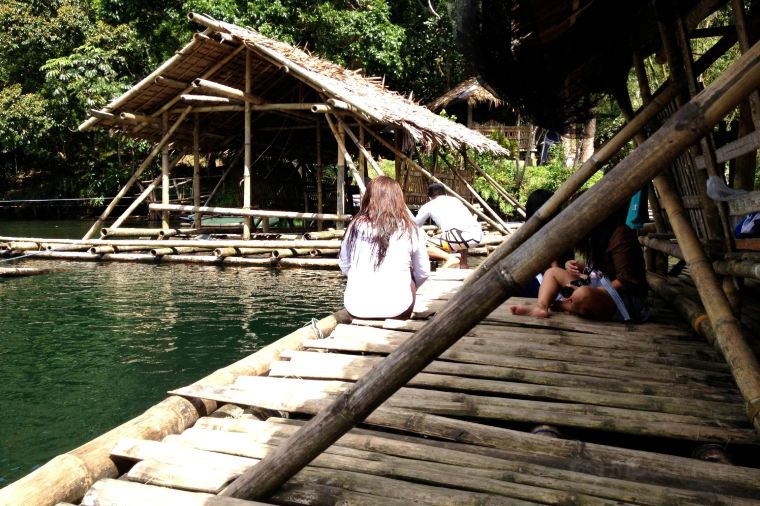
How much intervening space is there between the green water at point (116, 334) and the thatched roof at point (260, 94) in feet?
10.4

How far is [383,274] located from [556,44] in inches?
70.2

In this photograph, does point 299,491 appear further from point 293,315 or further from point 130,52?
point 130,52

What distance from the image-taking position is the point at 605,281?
13.7 ft

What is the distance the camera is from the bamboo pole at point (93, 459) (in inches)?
82.4

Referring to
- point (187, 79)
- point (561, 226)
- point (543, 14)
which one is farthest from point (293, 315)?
point (187, 79)

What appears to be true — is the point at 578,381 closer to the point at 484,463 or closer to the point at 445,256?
the point at 484,463

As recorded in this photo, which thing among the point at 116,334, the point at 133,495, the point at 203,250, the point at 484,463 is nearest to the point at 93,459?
the point at 133,495

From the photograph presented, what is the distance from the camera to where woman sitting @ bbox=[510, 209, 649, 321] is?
4.07 meters

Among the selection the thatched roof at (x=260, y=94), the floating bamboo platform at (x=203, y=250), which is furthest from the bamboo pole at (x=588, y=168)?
the floating bamboo platform at (x=203, y=250)

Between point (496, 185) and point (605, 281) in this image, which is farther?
point (496, 185)

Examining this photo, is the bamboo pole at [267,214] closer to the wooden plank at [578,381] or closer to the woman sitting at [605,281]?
the woman sitting at [605,281]

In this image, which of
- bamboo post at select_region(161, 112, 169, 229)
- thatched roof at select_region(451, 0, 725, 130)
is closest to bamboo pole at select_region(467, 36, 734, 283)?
thatched roof at select_region(451, 0, 725, 130)

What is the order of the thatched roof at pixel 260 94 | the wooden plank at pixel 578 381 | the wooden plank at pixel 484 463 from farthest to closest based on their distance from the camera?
the thatched roof at pixel 260 94 → the wooden plank at pixel 578 381 → the wooden plank at pixel 484 463

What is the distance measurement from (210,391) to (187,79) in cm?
1116
